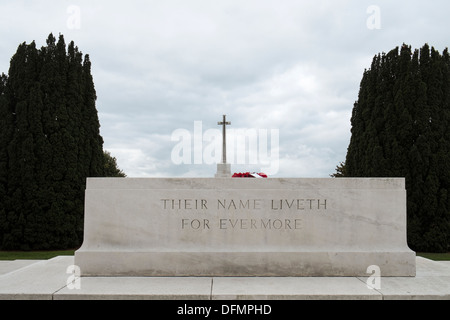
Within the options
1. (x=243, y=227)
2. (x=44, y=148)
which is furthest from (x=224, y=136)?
(x=44, y=148)

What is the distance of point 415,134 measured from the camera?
12289 mm

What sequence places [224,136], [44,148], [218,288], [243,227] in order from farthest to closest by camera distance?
1. [44,148]
2. [224,136]
3. [243,227]
4. [218,288]

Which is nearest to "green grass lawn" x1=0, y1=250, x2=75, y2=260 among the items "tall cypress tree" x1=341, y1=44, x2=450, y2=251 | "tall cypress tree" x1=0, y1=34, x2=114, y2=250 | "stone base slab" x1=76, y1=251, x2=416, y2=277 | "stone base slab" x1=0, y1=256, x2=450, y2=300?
"tall cypress tree" x1=0, y1=34, x2=114, y2=250

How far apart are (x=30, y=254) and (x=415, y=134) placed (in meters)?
12.1

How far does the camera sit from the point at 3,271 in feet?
23.2

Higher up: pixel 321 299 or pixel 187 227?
pixel 187 227

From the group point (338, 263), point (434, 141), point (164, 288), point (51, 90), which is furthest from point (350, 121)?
point (164, 288)

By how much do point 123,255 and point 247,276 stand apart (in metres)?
2.01

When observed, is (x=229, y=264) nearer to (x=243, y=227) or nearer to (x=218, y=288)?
(x=243, y=227)

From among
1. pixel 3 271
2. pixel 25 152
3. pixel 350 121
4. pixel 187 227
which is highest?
pixel 350 121

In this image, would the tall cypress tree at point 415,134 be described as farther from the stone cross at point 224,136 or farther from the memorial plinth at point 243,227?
the memorial plinth at point 243,227

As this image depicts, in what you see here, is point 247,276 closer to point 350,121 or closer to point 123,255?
point 123,255

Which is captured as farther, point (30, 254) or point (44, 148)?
point (44, 148)
